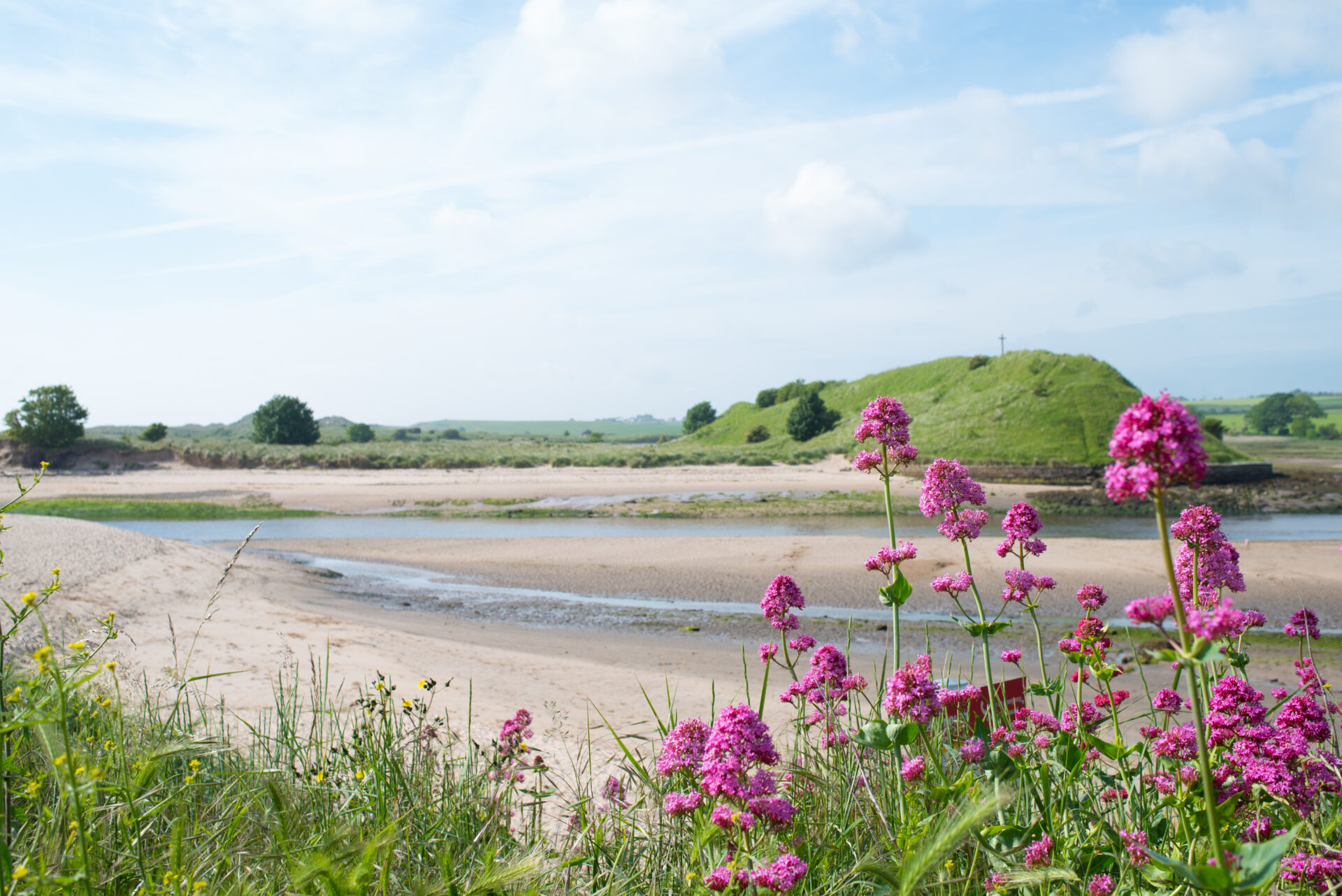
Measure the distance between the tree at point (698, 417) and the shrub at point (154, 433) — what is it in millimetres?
41524

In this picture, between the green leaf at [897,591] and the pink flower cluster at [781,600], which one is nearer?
the green leaf at [897,591]

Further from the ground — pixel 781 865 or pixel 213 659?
pixel 781 865

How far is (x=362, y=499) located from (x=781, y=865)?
33765mm

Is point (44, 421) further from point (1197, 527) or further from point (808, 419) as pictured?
point (1197, 527)

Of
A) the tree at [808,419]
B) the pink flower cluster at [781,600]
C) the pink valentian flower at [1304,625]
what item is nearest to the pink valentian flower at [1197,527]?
the pink valentian flower at [1304,625]

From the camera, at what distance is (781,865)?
Result: 6.73 feet

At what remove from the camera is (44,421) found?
141ft

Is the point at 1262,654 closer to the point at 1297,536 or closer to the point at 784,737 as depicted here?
the point at 784,737

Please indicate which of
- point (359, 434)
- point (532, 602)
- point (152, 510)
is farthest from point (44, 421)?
point (532, 602)

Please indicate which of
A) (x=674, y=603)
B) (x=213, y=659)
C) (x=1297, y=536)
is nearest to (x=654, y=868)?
(x=213, y=659)

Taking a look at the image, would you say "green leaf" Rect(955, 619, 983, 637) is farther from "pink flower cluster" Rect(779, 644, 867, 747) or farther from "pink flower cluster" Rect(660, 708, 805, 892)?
"pink flower cluster" Rect(660, 708, 805, 892)

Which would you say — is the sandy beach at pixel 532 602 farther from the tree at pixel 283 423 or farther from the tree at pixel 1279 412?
the tree at pixel 1279 412

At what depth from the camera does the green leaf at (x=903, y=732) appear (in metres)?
2.52

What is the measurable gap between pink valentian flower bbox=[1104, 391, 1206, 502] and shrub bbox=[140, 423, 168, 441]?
58.0 m
